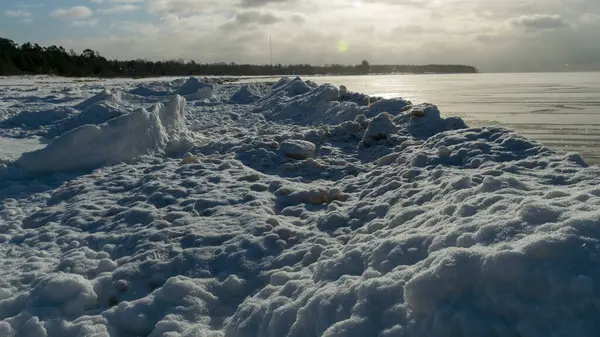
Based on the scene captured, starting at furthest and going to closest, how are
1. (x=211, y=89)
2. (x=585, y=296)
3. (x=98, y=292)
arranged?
(x=211, y=89)
(x=98, y=292)
(x=585, y=296)

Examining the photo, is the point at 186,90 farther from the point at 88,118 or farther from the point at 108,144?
the point at 108,144

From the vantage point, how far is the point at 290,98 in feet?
50.7

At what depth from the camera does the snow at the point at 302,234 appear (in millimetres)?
2547

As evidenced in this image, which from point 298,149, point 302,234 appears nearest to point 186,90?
point 298,149

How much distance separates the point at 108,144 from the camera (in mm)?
8703

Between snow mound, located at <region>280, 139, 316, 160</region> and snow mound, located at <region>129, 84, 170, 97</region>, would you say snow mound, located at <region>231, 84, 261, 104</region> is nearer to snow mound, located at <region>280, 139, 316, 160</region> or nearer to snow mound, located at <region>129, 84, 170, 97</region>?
snow mound, located at <region>129, 84, 170, 97</region>

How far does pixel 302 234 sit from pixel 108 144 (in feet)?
17.3

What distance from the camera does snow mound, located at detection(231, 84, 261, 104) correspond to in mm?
17812

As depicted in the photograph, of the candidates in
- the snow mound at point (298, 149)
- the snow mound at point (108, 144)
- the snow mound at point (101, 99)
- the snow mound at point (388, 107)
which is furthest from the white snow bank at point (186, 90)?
the snow mound at point (298, 149)

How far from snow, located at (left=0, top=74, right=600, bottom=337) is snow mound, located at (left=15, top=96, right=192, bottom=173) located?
1.3 inches

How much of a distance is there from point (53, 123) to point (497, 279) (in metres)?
13.3

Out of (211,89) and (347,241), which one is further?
(211,89)

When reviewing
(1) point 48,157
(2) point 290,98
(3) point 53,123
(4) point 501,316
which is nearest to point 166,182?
(1) point 48,157

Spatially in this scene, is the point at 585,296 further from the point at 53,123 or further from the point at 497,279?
the point at 53,123
